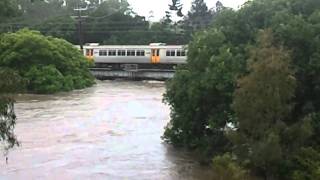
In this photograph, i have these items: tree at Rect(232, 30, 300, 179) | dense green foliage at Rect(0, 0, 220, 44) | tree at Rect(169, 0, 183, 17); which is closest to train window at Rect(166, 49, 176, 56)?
dense green foliage at Rect(0, 0, 220, 44)

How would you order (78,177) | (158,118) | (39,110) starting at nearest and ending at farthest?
(78,177), (158,118), (39,110)

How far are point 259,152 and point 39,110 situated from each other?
21.4m

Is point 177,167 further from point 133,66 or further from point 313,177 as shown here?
point 133,66

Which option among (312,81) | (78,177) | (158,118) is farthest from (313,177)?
(158,118)

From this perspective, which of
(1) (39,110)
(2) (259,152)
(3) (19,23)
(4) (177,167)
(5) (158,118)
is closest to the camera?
(2) (259,152)

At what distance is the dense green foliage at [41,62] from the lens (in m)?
49.3

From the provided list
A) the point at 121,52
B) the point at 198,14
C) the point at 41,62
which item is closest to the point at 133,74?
the point at 121,52

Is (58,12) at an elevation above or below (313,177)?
above

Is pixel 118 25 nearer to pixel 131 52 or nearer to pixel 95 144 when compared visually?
pixel 131 52

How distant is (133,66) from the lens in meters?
66.2

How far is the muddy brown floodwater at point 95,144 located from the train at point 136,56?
20714 mm

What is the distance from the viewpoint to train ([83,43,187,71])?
62528 millimetres

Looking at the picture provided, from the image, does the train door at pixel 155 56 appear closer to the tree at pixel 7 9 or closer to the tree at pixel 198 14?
the tree at pixel 198 14

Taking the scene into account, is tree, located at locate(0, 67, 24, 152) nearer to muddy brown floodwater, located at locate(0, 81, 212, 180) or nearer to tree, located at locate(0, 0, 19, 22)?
tree, located at locate(0, 0, 19, 22)
